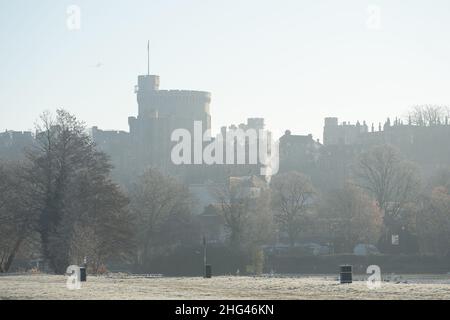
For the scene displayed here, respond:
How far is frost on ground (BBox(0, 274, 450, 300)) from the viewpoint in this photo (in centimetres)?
3716

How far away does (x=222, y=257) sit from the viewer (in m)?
86.1

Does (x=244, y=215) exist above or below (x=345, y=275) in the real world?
above

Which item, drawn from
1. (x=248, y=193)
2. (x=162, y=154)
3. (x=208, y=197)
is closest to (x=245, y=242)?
(x=248, y=193)

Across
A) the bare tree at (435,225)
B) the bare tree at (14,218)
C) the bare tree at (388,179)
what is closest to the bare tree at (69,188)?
the bare tree at (14,218)

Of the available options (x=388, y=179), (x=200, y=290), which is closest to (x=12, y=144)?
(x=388, y=179)

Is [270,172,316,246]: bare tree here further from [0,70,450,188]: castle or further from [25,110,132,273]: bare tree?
[25,110,132,273]: bare tree

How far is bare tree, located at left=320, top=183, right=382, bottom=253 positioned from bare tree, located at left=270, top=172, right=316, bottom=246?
3.22 metres

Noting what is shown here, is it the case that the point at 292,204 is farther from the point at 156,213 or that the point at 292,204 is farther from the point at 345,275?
the point at 345,275

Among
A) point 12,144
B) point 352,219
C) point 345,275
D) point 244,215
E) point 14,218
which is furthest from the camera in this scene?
point 12,144

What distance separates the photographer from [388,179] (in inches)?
4444

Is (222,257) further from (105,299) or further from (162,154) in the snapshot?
(162,154)

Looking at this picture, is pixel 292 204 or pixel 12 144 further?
pixel 12 144

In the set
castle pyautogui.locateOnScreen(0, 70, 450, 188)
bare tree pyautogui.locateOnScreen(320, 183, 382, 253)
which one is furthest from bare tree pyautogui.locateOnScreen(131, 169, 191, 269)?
castle pyautogui.locateOnScreen(0, 70, 450, 188)

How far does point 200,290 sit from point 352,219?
60003 millimetres
